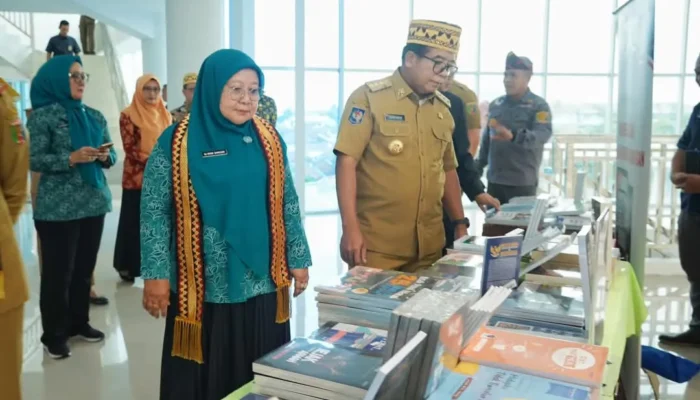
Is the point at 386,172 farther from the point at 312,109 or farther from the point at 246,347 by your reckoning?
the point at 312,109

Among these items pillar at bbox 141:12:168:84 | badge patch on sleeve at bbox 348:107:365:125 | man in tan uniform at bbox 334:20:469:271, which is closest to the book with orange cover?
man in tan uniform at bbox 334:20:469:271

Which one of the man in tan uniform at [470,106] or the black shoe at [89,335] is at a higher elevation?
the man in tan uniform at [470,106]

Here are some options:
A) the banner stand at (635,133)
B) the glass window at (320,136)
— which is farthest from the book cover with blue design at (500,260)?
the glass window at (320,136)

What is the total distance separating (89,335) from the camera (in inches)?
132

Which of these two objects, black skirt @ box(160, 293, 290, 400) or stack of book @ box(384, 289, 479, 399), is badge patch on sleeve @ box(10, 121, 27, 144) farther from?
stack of book @ box(384, 289, 479, 399)

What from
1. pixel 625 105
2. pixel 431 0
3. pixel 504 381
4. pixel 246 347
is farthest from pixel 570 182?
pixel 504 381

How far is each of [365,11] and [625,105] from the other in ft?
18.4

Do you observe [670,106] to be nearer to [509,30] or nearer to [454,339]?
[509,30]

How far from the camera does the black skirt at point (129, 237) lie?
421 centimetres

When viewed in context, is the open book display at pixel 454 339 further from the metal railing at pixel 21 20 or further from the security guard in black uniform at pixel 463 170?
the metal railing at pixel 21 20

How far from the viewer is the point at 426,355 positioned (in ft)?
2.88

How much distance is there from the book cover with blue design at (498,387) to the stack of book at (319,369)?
0.12m

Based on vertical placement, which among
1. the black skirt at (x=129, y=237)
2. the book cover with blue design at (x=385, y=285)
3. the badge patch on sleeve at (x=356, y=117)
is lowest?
the black skirt at (x=129, y=237)

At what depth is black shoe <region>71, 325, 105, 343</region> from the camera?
3.33m
